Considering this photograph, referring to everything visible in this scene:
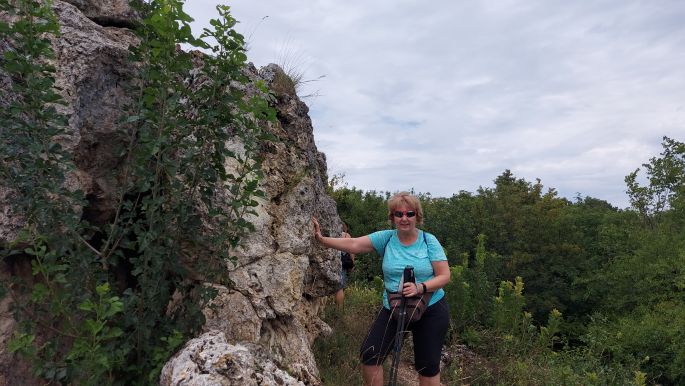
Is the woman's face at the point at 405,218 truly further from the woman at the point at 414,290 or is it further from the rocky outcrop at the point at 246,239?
the rocky outcrop at the point at 246,239

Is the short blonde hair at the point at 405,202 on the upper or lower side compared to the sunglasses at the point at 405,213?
upper

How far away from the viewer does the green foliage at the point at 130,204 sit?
3020 millimetres

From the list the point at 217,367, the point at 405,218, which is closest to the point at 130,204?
the point at 217,367

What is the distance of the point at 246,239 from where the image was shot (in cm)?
425

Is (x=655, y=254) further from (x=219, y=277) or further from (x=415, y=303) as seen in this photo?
(x=219, y=277)

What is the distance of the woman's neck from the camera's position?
4437mm

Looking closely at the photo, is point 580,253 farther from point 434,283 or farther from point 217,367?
point 217,367

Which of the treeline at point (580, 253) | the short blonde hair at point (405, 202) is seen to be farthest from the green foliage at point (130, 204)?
the treeline at point (580, 253)

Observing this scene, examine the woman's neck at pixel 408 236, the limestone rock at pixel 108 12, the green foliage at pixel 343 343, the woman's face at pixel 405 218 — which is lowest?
the green foliage at pixel 343 343

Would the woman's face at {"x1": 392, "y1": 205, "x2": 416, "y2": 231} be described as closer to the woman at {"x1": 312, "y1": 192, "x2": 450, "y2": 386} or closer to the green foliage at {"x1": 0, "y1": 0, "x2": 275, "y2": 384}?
the woman at {"x1": 312, "y1": 192, "x2": 450, "y2": 386}

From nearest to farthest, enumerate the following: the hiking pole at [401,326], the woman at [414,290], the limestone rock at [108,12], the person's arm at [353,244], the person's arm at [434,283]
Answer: the hiking pole at [401,326] < the person's arm at [434,283] < the woman at [414,290] < the limestone rock at [108,12] < the person's arm at [353,244]

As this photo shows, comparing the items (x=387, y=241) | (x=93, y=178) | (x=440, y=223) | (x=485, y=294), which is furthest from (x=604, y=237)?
(x=93, y=178)

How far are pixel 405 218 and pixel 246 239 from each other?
4.24ft

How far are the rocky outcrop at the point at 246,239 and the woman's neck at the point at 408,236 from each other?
3.03 ft
